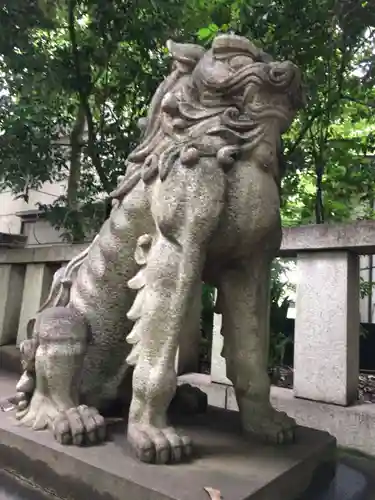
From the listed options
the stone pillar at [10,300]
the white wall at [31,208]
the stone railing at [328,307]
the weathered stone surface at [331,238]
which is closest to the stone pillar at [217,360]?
the stone railing at [328,307]

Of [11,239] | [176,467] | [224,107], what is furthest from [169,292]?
[11,239]

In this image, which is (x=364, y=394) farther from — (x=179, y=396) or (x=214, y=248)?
(x=214, y=248)

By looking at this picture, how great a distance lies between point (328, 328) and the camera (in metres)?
2.08

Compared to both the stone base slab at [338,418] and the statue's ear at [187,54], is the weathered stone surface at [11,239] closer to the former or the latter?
the stone base slab at [338,418]

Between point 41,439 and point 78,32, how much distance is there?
150 inches

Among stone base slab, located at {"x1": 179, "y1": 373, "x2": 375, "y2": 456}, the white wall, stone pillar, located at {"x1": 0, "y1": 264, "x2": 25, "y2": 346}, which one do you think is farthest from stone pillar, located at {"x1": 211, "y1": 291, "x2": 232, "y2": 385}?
the white wall

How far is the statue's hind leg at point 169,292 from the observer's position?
1.39 metres

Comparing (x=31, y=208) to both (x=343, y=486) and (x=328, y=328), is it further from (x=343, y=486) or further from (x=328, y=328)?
(x=343, y=486)

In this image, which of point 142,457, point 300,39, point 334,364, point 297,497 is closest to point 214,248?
point 142,457

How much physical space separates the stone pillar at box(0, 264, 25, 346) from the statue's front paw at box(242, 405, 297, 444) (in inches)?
93.0

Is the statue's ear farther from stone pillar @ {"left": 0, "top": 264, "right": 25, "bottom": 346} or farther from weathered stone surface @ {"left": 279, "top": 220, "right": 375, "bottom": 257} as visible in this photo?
stone pillar @ {"left": 0, "top": 264, "right": 25, "bottom": 346}

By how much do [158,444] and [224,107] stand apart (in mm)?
1019

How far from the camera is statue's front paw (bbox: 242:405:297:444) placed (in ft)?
5.13

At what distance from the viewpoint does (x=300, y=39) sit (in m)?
3.12
